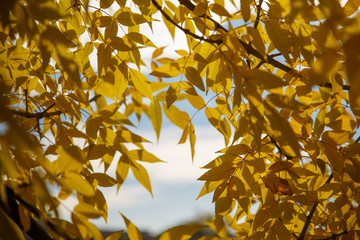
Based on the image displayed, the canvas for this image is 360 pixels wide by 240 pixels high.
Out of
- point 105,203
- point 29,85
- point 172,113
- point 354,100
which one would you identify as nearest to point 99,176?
point 105,203

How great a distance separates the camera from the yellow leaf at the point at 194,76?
27.6 inches

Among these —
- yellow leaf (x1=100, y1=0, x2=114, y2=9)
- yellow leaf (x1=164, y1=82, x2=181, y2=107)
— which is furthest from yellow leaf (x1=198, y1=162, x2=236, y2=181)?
yellow leaf (x1=100, y1=0, x2=114, y2=9)

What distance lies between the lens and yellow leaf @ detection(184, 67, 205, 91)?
0.70m

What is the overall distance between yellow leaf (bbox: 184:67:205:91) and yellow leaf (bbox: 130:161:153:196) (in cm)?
21

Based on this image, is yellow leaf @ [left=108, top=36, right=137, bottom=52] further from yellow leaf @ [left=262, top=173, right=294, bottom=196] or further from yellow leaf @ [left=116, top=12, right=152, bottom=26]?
yellow leaf @ [left=262, top=173, right=294, bottom=196]

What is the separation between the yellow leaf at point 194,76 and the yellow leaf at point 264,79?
7.6 inches

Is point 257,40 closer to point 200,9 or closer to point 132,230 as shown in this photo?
point 200,9

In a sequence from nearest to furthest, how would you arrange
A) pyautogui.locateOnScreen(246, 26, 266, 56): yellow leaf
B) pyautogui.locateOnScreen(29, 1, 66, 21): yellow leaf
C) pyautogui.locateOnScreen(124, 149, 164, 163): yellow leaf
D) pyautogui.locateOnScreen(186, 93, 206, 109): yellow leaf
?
1. pyautogui.locateOnScreen(29, 1, 66, 21): yellow leaf
2. pyautogui.locateOnScreen(246, 26, 266, 56): yellow leaf
3. pyautogui.locateOnScreen(124, 149, 164, 163): yellow leaf
4. pyautogui.locateOnScreen(186, 93, 206, 109): yellow leaf

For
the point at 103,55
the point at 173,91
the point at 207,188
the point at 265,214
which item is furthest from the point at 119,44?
the point at 265,214

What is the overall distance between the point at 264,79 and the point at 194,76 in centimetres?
25

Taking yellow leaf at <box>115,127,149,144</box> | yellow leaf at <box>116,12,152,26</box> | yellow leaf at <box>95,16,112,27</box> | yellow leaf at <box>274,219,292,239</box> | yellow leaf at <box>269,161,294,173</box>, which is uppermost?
yellow leaf at <box>95,16,112,27</box>

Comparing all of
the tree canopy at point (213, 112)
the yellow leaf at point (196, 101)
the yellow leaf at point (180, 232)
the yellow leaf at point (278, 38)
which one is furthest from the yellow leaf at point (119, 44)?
the yellow leaf at point (180, 232)

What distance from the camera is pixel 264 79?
0.48 m

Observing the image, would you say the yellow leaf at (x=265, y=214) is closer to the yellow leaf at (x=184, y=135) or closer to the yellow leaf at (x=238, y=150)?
the yellow leaf at (x=238, y=150)
